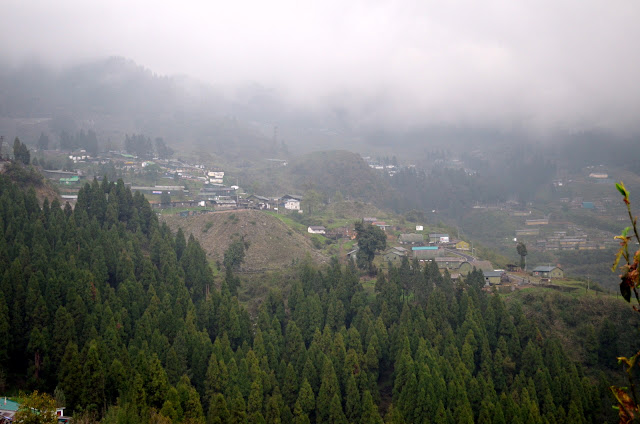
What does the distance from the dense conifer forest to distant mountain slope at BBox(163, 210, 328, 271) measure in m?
14.2

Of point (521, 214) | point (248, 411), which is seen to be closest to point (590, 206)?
point (521, 214)

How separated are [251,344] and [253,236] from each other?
29.4 m

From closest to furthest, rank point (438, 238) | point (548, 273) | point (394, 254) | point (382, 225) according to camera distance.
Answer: point (548, 273) → point (394, 254) → point (438, 238) → point (382, 225)

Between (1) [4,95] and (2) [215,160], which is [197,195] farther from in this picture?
(1) [4,95]

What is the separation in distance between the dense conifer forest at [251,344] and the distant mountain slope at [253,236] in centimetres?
1418

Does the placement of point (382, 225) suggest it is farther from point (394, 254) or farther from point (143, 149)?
point (143, 149)

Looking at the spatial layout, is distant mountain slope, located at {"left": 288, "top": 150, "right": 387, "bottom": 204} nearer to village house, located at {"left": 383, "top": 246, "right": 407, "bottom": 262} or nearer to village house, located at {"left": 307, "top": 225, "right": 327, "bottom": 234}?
village house, located at {"left": 307, "top": 225, "right": 327, "bottom": 234}

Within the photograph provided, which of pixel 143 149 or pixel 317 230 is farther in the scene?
pixel 143 149

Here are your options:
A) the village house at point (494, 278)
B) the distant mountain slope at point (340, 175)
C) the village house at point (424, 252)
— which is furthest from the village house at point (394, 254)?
the distant mountain slope at point (340, 175)

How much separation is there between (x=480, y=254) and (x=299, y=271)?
29.6 metres

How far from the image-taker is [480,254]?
7912 cm

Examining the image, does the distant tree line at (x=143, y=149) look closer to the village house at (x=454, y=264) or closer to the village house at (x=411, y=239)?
the village house at (x=411, y=239)

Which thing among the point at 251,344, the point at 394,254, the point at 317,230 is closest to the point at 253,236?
the point at 317,230

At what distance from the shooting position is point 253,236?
78.4 m
